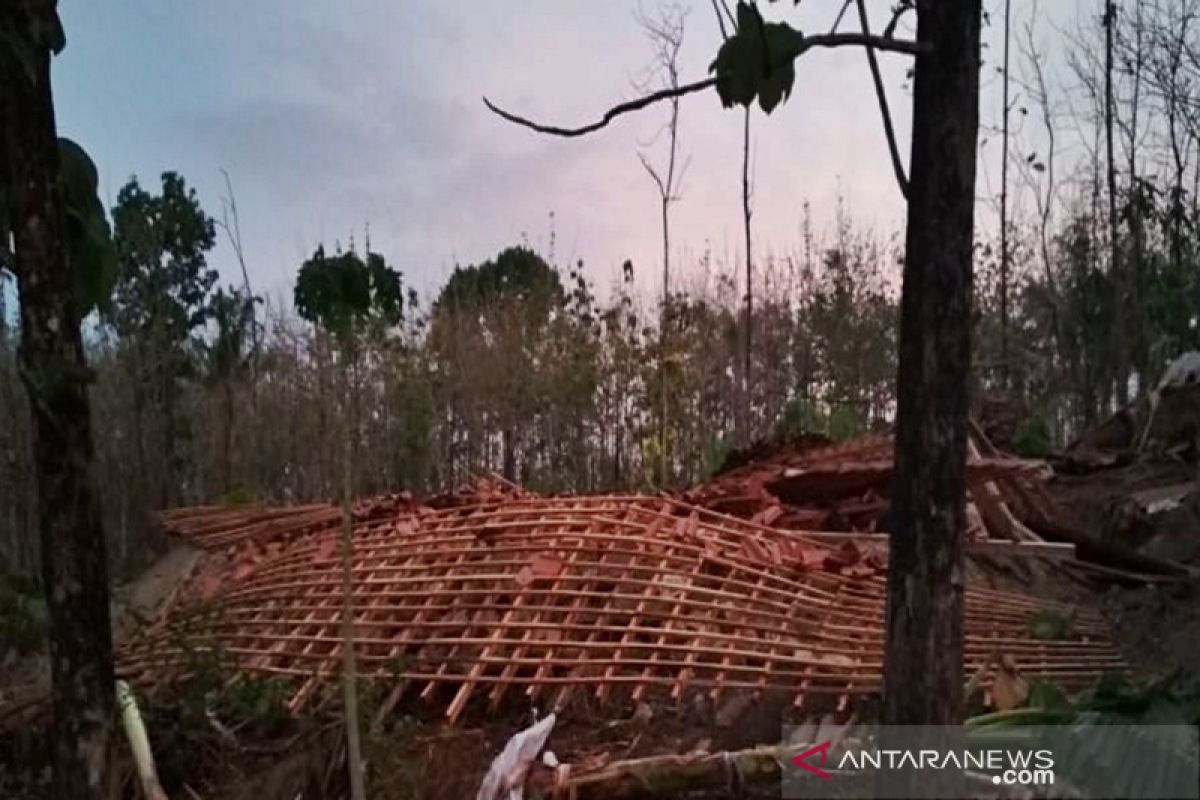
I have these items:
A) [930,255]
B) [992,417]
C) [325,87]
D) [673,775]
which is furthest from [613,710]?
[992,417]

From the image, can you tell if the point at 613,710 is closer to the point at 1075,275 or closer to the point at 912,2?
the point at 912,2

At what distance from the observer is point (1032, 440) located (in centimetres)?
614

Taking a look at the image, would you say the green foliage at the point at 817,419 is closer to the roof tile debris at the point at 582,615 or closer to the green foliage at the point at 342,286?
the roof tile debris at the point at 582,615

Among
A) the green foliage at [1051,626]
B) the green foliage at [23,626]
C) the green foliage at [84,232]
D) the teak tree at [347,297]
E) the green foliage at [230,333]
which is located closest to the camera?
the teak tree at [347,297]

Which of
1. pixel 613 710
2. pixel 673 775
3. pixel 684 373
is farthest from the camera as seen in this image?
pixel 684 373

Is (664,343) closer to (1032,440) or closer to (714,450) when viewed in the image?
(714,450)

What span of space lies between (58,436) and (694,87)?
3.48 ft

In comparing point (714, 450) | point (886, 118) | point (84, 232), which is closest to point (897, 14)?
point (886, 118)

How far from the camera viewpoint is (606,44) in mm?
4605

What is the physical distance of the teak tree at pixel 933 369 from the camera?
1115mm

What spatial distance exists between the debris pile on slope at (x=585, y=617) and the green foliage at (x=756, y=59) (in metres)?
1.27

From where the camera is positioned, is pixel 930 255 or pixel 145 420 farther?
pixel 145 420

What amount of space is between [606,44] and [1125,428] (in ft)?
11.5

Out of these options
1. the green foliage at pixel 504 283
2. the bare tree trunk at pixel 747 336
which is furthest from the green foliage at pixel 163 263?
the bare tree trunk at pixel 747 336
